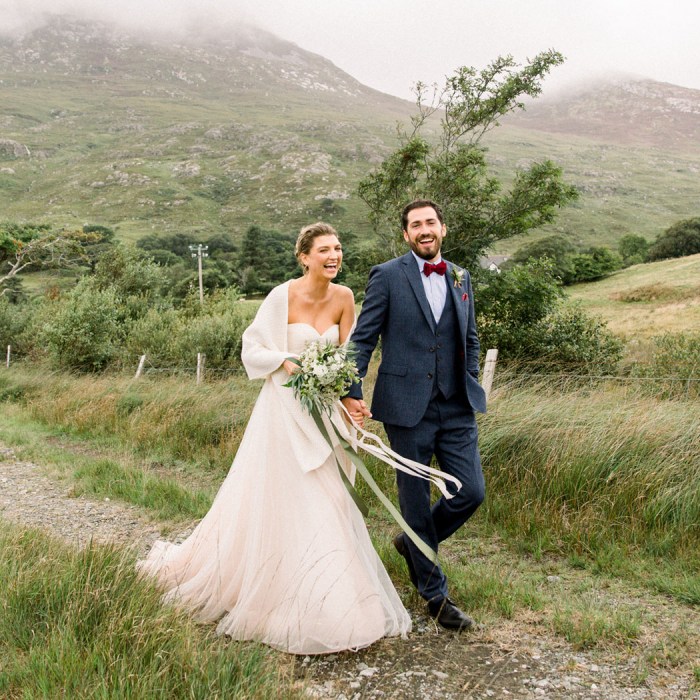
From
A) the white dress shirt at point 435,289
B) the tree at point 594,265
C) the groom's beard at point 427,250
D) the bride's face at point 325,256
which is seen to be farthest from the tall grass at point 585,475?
the tree at point 594,265

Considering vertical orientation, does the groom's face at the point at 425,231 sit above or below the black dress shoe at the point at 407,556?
above

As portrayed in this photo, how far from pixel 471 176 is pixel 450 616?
37.5 feet

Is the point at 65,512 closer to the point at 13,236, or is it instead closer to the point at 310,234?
the point at 310,234

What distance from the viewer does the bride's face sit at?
163 inches

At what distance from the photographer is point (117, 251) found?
3753 centimetres

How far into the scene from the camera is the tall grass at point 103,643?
260 centimetres

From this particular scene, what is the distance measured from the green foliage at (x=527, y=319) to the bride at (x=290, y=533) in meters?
10.8

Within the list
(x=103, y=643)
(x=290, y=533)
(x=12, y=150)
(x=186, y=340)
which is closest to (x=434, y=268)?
(x=290, y=533)

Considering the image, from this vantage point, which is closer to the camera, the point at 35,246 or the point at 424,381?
the point at 424,381

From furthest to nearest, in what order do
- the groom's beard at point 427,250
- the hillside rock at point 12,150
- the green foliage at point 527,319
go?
the hillside rock at point 12,150, the green foliage at point 527,319, the groom's beard at point 427,250

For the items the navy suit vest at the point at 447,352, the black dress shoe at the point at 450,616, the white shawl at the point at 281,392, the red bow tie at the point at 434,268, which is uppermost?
the red bow tie at the point at 434,268

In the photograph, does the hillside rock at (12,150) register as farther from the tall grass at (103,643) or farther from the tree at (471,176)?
the tall grass at (103,643)

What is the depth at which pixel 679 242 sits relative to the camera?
61.4m

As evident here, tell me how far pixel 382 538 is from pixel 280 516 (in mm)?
1576
